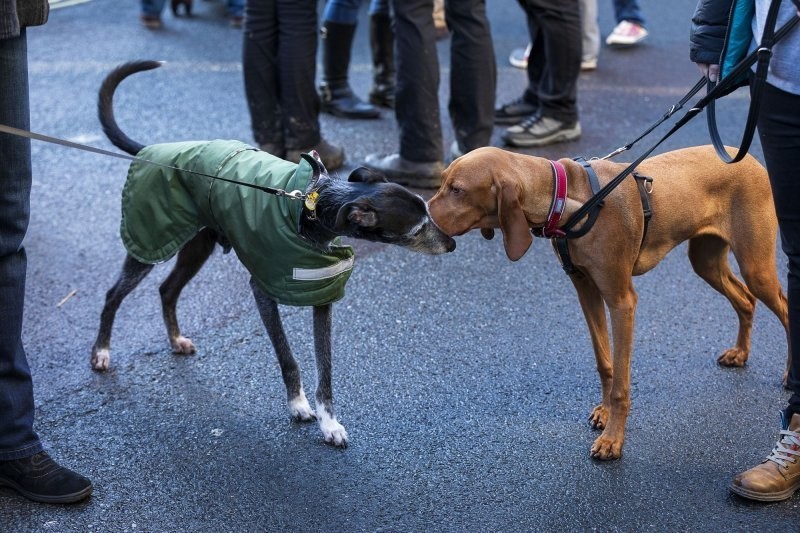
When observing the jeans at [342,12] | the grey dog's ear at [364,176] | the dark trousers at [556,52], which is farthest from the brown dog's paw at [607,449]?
the jeans at [342,12]

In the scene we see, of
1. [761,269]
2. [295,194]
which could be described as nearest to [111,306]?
[295,194]

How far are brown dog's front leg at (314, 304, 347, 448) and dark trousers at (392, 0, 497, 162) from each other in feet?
7.58

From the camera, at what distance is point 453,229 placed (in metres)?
3.09

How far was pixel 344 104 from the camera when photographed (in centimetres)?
687

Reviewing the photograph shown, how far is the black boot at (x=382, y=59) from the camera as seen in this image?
689 centimetres

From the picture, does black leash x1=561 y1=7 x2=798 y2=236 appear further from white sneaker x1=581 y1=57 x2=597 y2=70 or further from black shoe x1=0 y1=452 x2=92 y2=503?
white sneaker x1=581 y1=57 x2=597 y2=70

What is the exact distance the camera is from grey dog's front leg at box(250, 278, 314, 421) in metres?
3.48

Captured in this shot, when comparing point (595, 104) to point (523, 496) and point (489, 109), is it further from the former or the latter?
point (523, 496)

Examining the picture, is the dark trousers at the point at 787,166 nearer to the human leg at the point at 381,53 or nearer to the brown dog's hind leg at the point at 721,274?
the brown dog's hind leg at the point at 721,274

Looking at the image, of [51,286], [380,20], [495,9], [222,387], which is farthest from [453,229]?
→ [495,9]

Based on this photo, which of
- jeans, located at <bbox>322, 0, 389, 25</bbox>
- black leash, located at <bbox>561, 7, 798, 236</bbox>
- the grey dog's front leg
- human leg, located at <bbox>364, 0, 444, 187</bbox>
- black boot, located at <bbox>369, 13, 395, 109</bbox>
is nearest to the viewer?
black leash, located at <bbox>561, 7, 798, 236</bbox>

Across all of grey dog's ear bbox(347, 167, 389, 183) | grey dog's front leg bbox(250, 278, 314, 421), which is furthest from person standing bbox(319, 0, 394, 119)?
grey dog's front leg bbox(250, 278, 314, 421)

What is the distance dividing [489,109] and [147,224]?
2.63 meters

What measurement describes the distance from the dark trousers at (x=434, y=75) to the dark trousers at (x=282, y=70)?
1.79 ft
